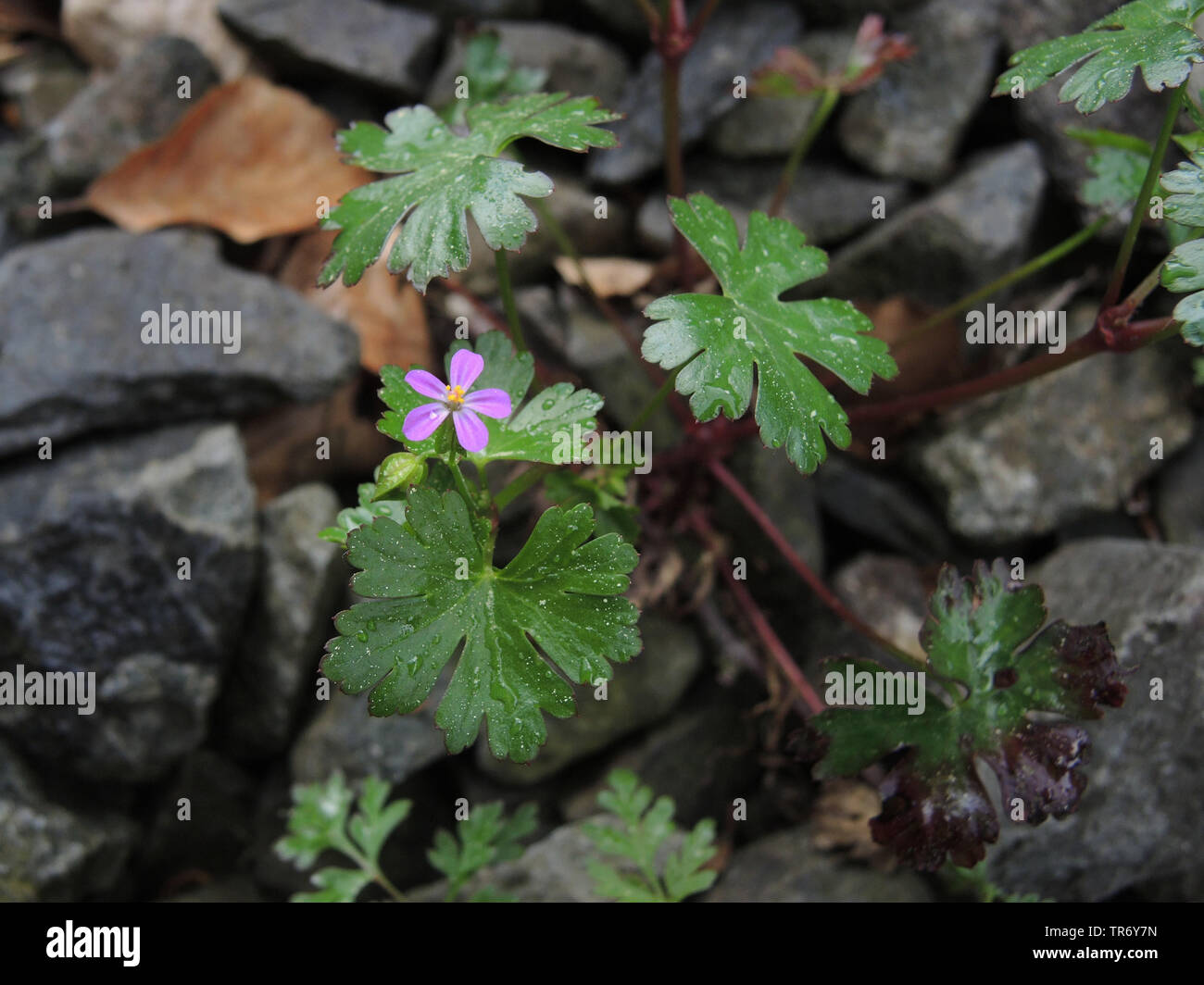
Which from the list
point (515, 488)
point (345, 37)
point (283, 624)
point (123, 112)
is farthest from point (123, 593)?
point (345, 37)

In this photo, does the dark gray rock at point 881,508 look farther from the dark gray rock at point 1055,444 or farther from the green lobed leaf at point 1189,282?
the green lobed leaf at point 1189,282

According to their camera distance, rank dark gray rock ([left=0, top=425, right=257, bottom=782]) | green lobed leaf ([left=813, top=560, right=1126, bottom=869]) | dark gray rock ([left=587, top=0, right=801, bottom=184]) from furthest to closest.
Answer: dark gray rock ([left=587, top=0, right=801, bottom=184]), dark gray rock ([left=0, top=425, right=257, bottom=782]), green lobed leaf ([left=813, top=560, right=1126, bottom=869])

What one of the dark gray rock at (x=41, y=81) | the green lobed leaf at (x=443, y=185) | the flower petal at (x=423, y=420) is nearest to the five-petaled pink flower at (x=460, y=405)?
the flower petal at (x=423, y=420)

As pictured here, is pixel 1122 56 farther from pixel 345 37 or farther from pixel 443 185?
pixel 345 37

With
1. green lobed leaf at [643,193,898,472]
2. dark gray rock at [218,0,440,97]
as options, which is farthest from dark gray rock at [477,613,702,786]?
dark gray rock at [218,0,440,97]

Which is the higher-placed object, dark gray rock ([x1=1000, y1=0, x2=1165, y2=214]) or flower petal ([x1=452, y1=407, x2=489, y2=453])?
dark gray rock ([x1=1000, y1=0, x2=1165, y2=214])

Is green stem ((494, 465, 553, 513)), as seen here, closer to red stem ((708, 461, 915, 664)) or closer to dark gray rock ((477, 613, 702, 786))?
red stem ((708, 461, 915, 664))
